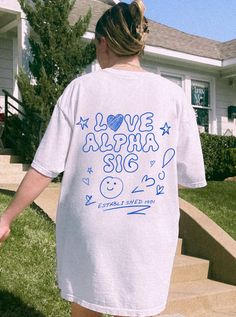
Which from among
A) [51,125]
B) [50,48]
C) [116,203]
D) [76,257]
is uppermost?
[50,48]

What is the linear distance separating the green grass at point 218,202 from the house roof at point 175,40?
250 inches

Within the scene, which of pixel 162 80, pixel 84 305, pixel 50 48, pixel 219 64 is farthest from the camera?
pixel 219 64

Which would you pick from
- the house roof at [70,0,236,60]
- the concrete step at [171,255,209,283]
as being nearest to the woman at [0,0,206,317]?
the concrete step at [171,255,209,283]

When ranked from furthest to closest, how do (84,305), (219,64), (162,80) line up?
1. (219,64)
2. (162,80)
3. (84,305)

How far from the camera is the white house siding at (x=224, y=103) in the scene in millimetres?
16578

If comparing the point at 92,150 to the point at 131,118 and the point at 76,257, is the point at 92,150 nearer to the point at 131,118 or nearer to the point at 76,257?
the point at 131,118

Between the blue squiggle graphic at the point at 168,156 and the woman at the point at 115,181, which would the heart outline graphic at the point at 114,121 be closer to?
the woman at the point at 115,181

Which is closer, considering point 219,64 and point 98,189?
point 98,189

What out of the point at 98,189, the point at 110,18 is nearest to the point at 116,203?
the point at 98,189

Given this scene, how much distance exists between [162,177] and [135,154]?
0.46 feet

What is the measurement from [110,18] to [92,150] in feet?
1.78

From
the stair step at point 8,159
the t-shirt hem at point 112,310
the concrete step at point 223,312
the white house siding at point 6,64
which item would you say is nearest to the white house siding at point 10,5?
the white house siding at point 6,64

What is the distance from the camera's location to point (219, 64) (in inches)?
621

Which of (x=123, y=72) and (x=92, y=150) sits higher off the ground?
(x=123, y=72)
